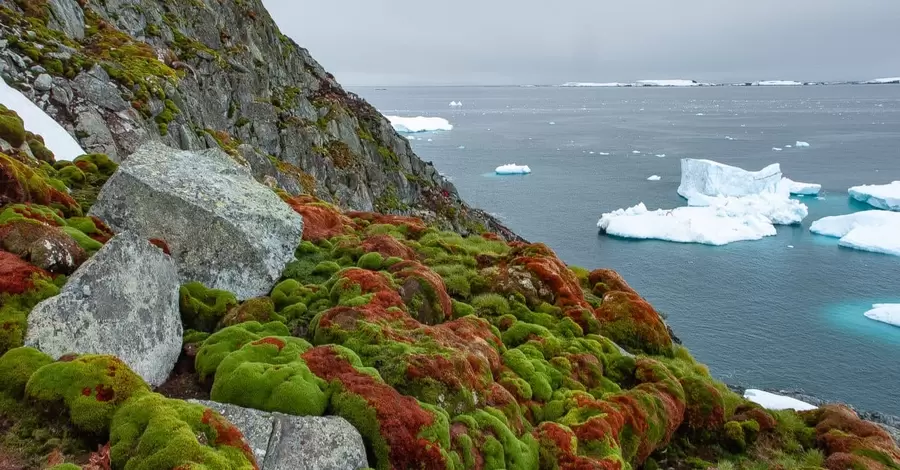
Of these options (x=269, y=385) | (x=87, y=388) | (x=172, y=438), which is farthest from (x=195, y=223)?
(x=172, y=438)

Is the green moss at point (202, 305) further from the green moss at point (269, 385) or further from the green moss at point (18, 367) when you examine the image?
the green moss at point (18, 367)

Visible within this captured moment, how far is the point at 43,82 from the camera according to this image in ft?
95.1

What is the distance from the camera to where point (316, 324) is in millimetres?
15812

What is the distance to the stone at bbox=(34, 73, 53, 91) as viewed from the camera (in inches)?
1131

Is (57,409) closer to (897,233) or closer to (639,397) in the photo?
(639,397)

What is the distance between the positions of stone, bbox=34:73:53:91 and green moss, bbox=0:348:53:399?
77.6ft

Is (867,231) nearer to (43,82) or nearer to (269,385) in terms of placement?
(269,385)

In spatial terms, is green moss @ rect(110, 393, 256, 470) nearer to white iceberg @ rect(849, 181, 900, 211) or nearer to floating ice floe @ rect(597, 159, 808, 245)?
floating ice floe @ rect(597, 159, 808, 245)

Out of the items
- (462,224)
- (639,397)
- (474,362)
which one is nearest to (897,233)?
(462,224)

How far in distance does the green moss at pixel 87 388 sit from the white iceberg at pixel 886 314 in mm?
66069

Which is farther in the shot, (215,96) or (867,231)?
(867,231)

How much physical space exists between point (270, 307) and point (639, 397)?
39.8 ft

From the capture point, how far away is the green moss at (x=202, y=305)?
16141 millimetres

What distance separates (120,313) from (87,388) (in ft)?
9.80
